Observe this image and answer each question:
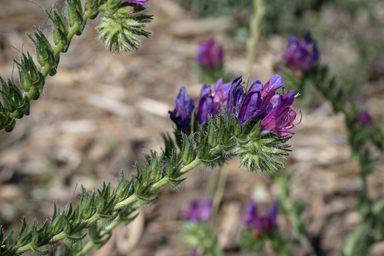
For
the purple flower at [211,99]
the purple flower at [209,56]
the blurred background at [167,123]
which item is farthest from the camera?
the blurred background at [167,123]

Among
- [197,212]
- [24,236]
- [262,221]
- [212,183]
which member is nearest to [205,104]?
[24,236]

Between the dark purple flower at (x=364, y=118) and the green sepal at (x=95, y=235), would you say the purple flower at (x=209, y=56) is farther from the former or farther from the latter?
the green sepal at (x=95, y=235)

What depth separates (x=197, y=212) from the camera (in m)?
3.04

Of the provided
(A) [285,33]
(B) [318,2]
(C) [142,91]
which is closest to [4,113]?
(C) [142,91]

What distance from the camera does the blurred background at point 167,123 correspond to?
364cm

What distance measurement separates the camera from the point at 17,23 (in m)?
5.55

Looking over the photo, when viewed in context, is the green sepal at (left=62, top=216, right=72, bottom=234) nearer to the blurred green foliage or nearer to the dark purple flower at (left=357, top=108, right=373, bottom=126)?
the dark purple flower at (left=357, top=108, right=373, bottom=126)

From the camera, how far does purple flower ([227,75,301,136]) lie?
46.9 inches

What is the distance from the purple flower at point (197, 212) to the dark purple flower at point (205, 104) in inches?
66.7

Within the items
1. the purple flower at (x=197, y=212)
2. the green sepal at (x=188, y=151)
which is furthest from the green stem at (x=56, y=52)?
the purple flower at (x=197, y=212)

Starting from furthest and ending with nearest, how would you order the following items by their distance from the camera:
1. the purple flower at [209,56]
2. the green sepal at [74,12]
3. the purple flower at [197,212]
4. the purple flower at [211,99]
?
the purple flower at [209,56] → the purple flower at [197,212] → the purple flower at [211,99] → the green sepal at [74,12]

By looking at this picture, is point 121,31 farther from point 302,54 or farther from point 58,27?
point 302,54

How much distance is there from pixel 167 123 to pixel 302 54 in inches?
89.9

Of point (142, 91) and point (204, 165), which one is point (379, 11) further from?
point (204, 165)
